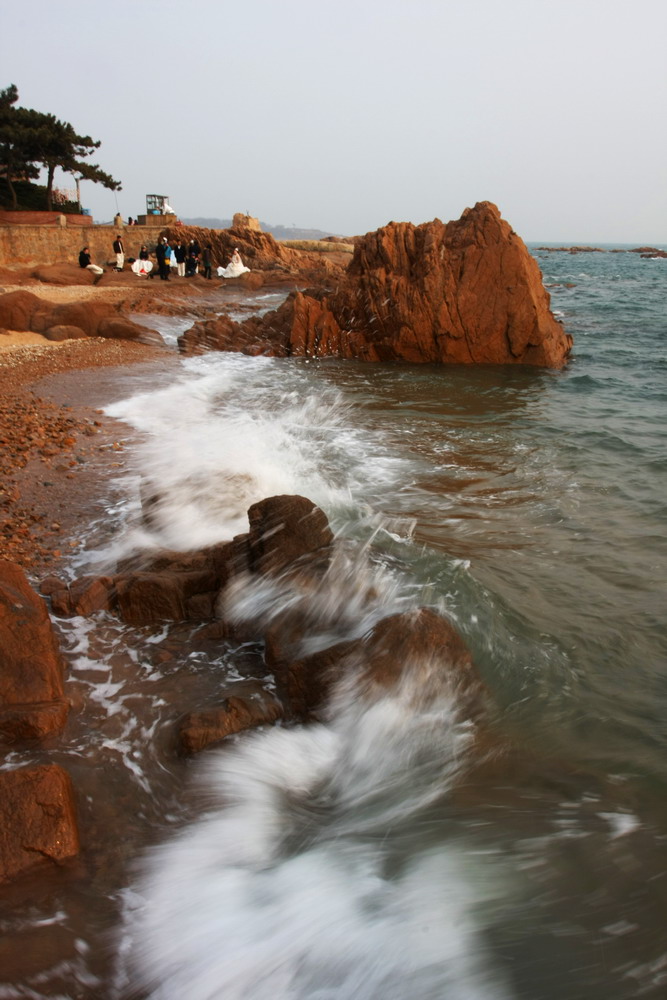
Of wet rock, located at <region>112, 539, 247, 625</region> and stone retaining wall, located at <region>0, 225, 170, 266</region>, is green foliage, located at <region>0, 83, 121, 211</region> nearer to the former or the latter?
stone retaining wall, located at <region>0, 225, 170, 266</region>

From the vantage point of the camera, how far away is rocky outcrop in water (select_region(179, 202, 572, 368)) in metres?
14.0

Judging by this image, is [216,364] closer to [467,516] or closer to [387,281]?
[387,281]

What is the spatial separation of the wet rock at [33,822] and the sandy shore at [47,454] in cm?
233

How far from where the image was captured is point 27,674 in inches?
132

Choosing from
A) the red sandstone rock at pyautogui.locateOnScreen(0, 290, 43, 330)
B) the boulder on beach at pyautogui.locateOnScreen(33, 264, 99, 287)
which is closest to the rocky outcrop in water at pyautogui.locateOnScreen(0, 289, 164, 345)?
the red sandstone rock at pyautogui.locateOnScreen(0, 290, 43, 330)

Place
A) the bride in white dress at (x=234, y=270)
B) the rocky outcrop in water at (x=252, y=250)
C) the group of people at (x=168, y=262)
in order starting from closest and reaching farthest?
the group of people at (x=168, y=262) → the bride in white dress at (x=234, y=270) → the rocky outcrop in water at (x=252, y=250)

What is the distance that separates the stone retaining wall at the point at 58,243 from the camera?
27.9 meters

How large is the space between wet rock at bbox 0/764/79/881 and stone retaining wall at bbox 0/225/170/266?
96.0ft

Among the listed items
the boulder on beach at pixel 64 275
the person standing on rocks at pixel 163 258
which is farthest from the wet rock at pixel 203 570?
the person standing on rocks at pixel 163 258

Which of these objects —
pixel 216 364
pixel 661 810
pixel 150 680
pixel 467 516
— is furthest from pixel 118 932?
pixel 216 364

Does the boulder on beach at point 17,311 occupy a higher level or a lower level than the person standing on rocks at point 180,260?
lower

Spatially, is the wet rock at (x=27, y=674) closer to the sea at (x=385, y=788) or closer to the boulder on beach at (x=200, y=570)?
the sea at (x=385, y=788)

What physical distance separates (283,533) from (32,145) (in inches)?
1333

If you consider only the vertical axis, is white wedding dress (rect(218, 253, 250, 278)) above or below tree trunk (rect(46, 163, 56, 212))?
below
